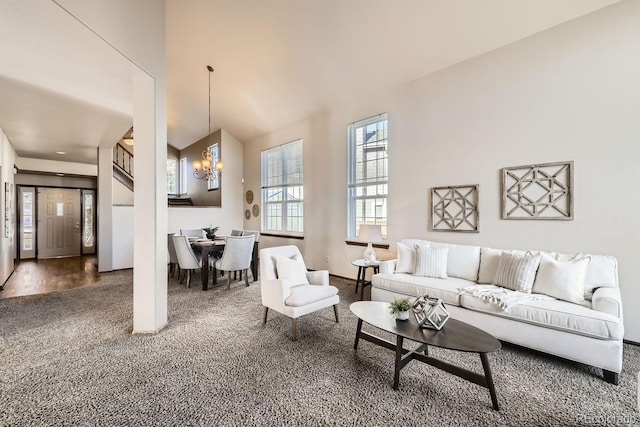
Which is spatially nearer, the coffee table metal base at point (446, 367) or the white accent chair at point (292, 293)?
the coffee table metal base at point (446, 367)

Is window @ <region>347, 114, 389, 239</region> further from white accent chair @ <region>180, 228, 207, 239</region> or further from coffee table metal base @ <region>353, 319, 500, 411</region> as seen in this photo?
white accent chair @ <region>180, 228, 207, 239</region>

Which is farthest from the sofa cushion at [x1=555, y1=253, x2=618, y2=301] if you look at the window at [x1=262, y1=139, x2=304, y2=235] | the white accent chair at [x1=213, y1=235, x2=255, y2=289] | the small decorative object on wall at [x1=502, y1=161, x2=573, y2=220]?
the window at [x1=262, y1=139, x2=304, y2=235]

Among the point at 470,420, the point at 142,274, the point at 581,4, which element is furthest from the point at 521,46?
the point at 142,274

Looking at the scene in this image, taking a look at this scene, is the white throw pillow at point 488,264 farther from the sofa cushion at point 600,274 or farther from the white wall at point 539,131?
the sofa cushion at point 600,274

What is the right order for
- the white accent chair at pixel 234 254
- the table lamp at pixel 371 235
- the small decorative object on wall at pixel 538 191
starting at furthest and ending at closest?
the white accent chair at pixel 234 254 < the table lamp at pixel 371 235 < the small decorative object on wall at pixel 538 191

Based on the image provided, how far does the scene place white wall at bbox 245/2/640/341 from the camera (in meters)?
2.87

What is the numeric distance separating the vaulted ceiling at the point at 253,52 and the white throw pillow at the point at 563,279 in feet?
8.51

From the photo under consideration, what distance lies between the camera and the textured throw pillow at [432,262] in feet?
12.0

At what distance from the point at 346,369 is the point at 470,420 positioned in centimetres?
A: 91

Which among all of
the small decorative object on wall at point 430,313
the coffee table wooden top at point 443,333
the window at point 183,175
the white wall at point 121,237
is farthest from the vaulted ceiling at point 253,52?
the window at point 183,175

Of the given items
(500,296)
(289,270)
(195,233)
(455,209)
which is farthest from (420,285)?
(195,233)

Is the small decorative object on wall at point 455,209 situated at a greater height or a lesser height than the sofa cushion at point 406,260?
greater

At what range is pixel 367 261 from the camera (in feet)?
14.4

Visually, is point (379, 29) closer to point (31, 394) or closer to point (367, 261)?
point (367, 261)
